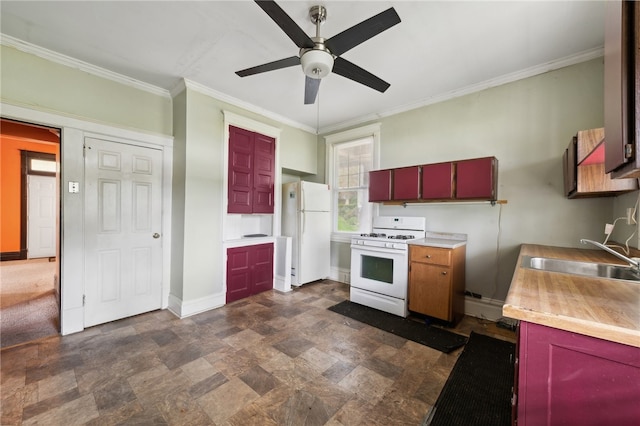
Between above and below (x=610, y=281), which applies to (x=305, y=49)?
above

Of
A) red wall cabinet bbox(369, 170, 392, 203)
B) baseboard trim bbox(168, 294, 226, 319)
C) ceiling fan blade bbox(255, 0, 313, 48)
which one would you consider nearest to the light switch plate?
baseboard trim bbox(168, 294, 226, 319)

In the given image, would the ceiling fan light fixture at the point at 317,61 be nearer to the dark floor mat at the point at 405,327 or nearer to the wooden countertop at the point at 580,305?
the wooden countertop at the point at 580,305

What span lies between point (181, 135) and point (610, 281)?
3903 mm

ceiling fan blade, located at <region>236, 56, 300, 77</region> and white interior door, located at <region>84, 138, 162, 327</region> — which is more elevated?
ceiling fan blade, located at <region>236, 56, 300, 77</region>

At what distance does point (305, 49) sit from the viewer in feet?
5.91

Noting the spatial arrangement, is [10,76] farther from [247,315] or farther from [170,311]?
[247,315]

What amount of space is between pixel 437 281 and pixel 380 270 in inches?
26.8

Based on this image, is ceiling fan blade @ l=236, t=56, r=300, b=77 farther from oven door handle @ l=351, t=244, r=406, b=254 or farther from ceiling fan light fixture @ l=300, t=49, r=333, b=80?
oven door handle @ l=351, t=244, r=406, b=254

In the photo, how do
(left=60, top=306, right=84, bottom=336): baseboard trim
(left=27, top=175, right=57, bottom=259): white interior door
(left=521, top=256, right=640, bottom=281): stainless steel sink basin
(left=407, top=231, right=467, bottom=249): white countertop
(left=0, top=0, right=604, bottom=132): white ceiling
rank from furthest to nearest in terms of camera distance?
(left=27, top=175, right=57, bottom=259): white interior door, (left=407, top=231, right=467, bottom=249): white countertop, (left=60, top=306, right=84, bottom=336): baseboard trim, (left=0, top=0, right=604, bottom=132): white ceiling, (left=521, top=256, right=640, bottom=281): stainless steel sink basin

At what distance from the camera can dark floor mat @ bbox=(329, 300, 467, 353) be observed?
7.81 ft

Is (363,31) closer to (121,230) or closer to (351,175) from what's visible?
(351,175)

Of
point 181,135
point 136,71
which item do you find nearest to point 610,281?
point 181,135

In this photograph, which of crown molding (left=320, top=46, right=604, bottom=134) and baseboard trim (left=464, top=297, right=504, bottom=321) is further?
baseboard trim (left=464, top=297, right=504, bottom=321)

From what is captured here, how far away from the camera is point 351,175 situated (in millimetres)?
4305
